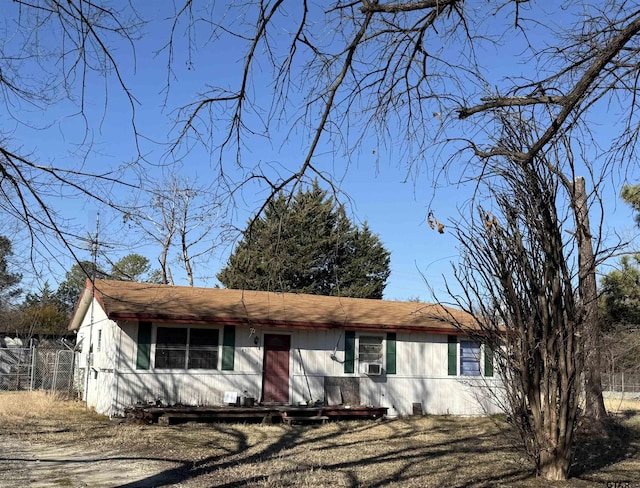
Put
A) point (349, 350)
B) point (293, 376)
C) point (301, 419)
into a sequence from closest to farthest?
1. point (301, 419)
2. point (293, 376)
3. point (349, 350)

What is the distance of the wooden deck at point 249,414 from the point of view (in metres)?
15.0

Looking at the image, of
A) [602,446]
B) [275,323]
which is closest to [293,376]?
[275,323]

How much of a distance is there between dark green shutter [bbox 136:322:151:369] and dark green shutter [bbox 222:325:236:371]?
6.46ft

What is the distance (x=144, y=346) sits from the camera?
639 inches

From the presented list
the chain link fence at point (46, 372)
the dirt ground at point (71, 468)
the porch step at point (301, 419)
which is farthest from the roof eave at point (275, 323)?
the chain link fence at point (46, 372)

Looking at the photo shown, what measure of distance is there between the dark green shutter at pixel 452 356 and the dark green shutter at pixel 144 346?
9021mm

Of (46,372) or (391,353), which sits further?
(46,372)

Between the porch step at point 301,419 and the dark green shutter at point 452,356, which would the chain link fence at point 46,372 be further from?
the dark green shutter at point 452,356

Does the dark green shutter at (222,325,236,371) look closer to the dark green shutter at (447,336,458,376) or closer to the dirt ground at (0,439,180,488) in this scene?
the dirt ground at (0,439,180,488)

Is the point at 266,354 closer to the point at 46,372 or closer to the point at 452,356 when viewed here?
the point at 452,356

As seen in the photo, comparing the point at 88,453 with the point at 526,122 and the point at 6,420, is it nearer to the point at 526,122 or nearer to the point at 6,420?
the point at 6,420

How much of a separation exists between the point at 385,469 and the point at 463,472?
1.20 metres

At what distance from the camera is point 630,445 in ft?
45.2

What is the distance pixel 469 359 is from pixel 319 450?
380 inches
